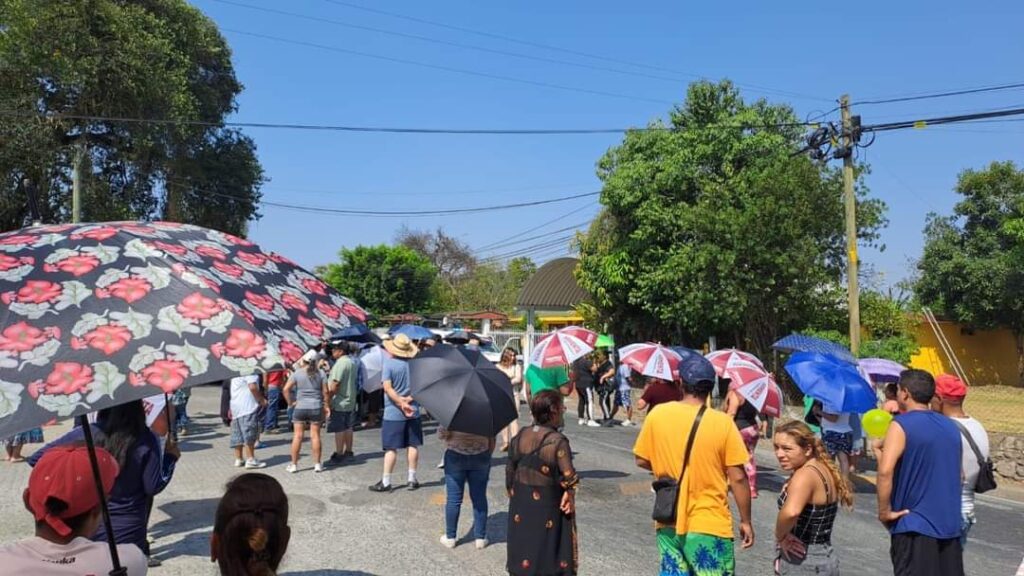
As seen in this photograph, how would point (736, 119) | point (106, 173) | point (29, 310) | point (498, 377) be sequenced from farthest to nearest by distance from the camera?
point (106, 173)
point (736, 119)
point (498, 377)
point (29, 310)

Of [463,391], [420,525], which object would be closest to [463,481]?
[463,391]

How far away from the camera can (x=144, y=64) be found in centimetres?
2262

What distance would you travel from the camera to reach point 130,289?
259cm

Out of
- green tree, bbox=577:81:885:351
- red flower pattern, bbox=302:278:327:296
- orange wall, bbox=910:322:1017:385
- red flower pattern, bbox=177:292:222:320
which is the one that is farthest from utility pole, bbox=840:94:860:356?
orange wall, bbox=910:322:1017:385

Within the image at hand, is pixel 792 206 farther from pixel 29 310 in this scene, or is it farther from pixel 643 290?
pixel 29 310

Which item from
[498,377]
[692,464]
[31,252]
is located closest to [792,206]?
[498,377]

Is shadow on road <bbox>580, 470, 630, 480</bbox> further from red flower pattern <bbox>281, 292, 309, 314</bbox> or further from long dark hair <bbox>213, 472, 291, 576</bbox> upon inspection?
long dark hair <bbox>213, 472, 291, 576</bbox>

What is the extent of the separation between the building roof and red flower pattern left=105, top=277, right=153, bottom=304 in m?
27.8

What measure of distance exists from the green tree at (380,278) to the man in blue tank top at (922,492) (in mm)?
34382

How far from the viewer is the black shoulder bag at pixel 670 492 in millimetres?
4027

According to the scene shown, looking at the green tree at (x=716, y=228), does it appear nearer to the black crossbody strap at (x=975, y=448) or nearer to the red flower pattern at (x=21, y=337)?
the black crossbody strap at (x=975, y=448)

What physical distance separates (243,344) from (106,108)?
970 inches

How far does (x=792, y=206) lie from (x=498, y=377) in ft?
41.9

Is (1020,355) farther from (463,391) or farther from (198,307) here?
(198,307)
